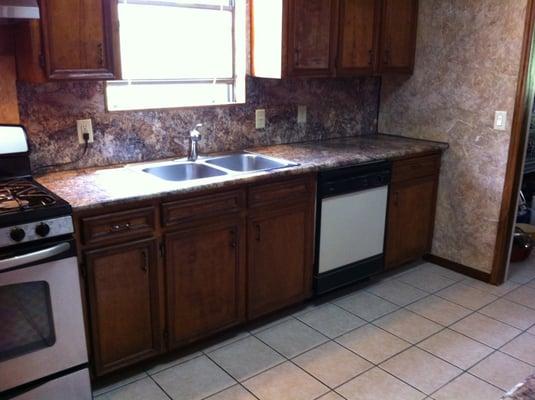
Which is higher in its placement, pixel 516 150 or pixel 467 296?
pixel 516 150

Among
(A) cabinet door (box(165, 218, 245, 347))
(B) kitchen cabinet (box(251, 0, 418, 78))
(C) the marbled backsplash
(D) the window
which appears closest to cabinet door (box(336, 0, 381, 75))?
(B) kitchen cabinet (box(251, 0, 418, 78))

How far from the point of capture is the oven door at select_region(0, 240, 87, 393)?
1861mm

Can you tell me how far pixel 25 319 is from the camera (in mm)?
1928

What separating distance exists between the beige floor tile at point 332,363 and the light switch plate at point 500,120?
5.81ft

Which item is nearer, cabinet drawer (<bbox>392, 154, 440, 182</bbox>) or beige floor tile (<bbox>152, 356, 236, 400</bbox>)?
beige floor tile (<bbox>152, 356, 236, 400</bbox>)

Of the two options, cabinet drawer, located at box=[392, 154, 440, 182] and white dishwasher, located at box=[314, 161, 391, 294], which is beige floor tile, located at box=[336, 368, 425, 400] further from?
cabinet drawer, located at box=[392, 154, 440, 182]

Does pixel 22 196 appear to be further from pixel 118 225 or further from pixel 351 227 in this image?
pixel 351 227

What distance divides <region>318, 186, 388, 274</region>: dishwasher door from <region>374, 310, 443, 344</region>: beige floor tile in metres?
0.42

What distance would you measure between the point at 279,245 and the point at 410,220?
1.21 meters

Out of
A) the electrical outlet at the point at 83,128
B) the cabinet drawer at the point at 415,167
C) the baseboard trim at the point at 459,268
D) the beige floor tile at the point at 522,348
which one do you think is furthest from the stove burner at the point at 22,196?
the baseboard trim at the point at 459,268

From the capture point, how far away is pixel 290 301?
2.97m

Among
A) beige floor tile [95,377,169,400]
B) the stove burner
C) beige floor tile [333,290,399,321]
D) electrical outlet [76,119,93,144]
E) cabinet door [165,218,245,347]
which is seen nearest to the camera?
the stove burner

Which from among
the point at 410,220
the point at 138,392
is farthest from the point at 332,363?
the point at 410,220

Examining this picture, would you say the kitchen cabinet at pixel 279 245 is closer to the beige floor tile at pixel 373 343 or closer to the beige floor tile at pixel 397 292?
the beige floor tile at pixel 373 343
